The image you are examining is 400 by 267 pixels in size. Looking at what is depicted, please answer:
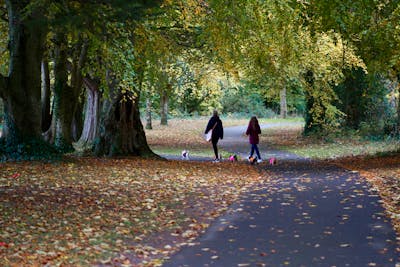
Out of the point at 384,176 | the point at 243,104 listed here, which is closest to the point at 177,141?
the point at 384,176

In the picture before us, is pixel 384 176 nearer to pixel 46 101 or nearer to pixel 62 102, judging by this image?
pixel 62 102

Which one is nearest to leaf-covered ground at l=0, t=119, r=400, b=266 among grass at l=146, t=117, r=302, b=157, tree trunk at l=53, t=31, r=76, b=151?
tree trunk at l=53, t=31, r=76, b=151

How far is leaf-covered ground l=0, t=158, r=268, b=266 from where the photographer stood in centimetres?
856

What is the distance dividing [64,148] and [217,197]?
1241 centimetres

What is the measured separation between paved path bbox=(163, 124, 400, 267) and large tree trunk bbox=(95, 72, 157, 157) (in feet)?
26.3

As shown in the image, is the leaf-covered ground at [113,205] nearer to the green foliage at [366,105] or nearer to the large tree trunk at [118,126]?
the large tree trunk at [118,126]

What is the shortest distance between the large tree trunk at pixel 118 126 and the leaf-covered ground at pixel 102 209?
3.43 metres

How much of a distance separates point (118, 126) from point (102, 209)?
10731 mm

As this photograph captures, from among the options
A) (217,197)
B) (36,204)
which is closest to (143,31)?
(217,197)

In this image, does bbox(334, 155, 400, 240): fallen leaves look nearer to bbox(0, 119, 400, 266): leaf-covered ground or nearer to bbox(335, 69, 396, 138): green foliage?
bbox(0, 119, 400, 266): leaf-covered ground

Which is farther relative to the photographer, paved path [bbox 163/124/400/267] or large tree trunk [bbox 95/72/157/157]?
large tree trunk [bbox 95/72/157/157]

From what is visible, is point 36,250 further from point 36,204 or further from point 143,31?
point 143,31

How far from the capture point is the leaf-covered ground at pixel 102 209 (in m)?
8.56

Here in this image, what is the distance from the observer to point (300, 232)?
9867 mm
